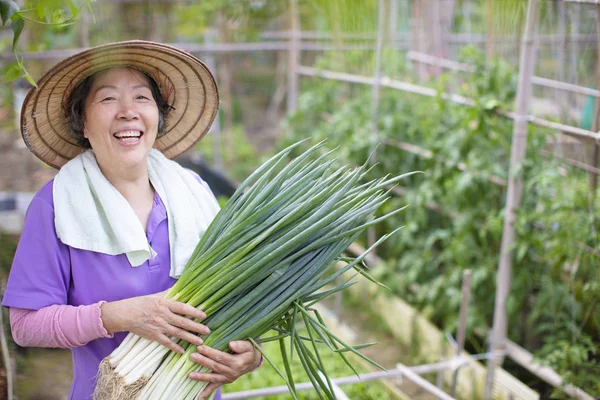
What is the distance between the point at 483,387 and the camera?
3.30m

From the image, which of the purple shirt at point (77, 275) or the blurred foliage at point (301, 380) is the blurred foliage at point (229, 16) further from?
the purple shirt at point (77, 275)

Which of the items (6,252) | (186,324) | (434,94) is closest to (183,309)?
(186,324)

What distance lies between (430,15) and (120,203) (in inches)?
188

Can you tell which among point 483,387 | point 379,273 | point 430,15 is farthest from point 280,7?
point 483,387

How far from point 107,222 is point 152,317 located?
256mm

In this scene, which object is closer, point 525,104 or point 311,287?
point 311,287

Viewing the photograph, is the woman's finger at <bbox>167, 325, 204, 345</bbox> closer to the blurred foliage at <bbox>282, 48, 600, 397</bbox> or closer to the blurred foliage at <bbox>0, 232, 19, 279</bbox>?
the blurred foliage at <bbox>0, 232, 19, 279</bbox>

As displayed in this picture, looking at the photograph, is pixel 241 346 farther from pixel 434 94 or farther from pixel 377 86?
pixel 377 86

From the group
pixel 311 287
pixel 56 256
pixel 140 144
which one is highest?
pixel 140 144

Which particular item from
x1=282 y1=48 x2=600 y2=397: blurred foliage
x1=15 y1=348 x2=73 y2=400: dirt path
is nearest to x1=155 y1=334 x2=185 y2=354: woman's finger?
x1=15 y1=348 x2=73 y2=400: dirt path

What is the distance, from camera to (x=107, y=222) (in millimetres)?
1464

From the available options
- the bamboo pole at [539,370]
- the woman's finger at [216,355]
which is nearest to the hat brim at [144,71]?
the woman's finger at [216,355]

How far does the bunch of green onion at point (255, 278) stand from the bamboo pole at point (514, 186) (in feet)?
6.19

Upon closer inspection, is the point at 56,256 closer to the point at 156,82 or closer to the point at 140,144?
the point at 140,144
